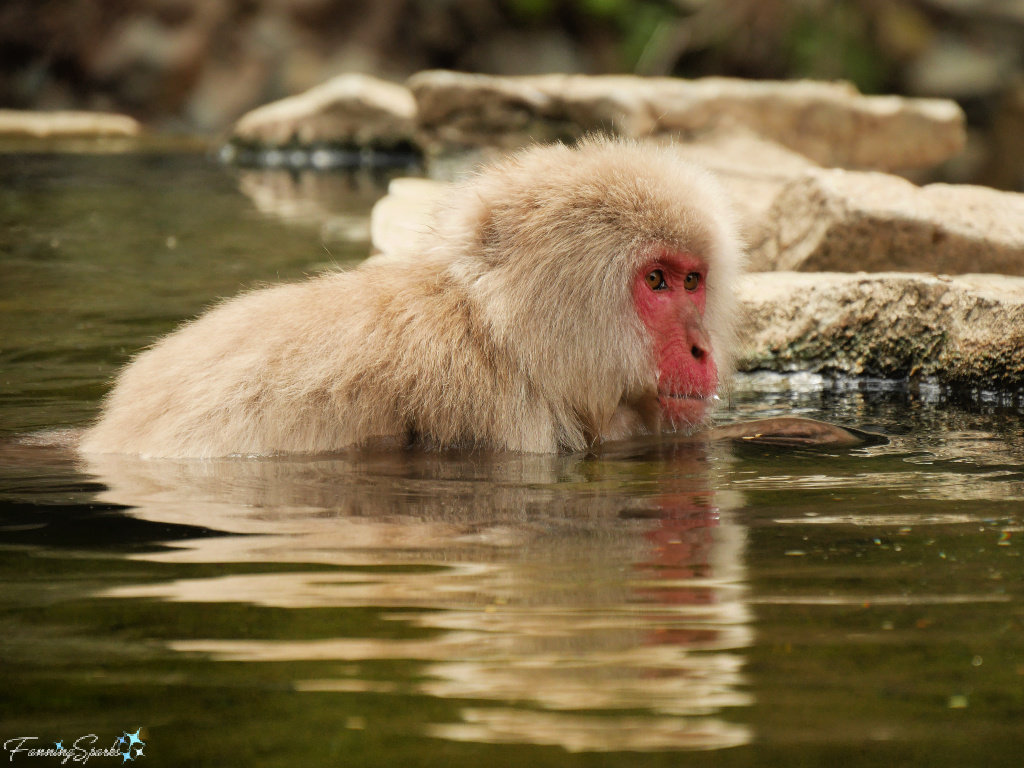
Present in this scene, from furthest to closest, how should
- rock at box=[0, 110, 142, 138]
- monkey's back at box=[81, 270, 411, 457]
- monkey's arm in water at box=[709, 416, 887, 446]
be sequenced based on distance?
rock at box=[0, 110, 142, 138], monkey's arm in water at box=[709, 416, 887, 446], monkey's back at box=[81, 270, 411, 457]

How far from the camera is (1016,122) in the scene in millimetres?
18250

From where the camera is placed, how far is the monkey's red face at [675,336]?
13.1 ft

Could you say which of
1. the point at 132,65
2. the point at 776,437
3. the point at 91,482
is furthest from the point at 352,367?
the point at 132,65

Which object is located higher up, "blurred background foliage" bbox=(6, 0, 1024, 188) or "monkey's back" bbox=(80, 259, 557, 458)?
"blurred background foliage" bbox=(6, 0, 1024, 188)

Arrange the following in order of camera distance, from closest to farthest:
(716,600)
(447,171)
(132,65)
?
1. (716,600)
2. (447,171)
3. (132,65)

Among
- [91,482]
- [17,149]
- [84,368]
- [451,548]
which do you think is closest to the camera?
[451,548]

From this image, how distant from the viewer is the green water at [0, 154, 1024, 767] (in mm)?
1767

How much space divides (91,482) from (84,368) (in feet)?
7.30

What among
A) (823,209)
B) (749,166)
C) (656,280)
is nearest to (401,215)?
(823,209)

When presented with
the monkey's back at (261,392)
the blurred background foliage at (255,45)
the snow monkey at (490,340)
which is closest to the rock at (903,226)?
Answer: the snow monkey at (490,340)

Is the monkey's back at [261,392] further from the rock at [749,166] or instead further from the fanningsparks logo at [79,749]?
the rock at [749,166]

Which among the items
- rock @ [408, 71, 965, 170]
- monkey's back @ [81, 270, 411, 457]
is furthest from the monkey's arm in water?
rock @ [408, 71, 965, 170]

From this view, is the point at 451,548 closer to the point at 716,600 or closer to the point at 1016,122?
the point at 716,600

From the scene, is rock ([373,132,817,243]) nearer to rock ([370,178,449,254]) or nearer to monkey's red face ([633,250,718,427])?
rock ([370,178,449,254])
